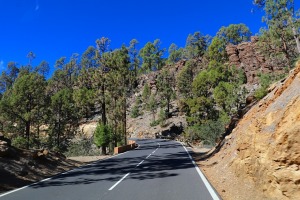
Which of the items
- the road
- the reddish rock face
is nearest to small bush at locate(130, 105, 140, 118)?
the reddish rock face

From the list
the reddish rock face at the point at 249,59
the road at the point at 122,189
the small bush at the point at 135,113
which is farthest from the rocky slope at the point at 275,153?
the small bush at the point at 135,113

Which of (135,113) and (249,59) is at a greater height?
(249,59)

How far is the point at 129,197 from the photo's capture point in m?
9.37

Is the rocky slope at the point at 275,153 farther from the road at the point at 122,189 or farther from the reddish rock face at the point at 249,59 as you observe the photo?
the reddish rock face at the point at 249,59

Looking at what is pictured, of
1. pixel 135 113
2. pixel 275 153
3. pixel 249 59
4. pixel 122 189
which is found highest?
pixel 249 59

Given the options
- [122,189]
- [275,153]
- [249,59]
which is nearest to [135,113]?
[249,59]

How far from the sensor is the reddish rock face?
79.0 m

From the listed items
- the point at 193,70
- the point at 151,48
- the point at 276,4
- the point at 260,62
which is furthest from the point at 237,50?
the point at 276,4

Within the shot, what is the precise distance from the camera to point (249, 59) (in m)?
83.1

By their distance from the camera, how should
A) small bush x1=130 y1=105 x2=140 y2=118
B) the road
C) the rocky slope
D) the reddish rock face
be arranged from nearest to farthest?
the rocky slope
the road
the reddish rock face
small bush x1=130 y1=105 x2=140 y2=118

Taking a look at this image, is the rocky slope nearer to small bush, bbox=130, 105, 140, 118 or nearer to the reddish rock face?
the reddish rock face

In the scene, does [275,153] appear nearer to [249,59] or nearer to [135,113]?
[249,59]

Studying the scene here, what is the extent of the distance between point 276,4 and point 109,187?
84.7 ft

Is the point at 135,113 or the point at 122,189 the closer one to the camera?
the point at 122,189
